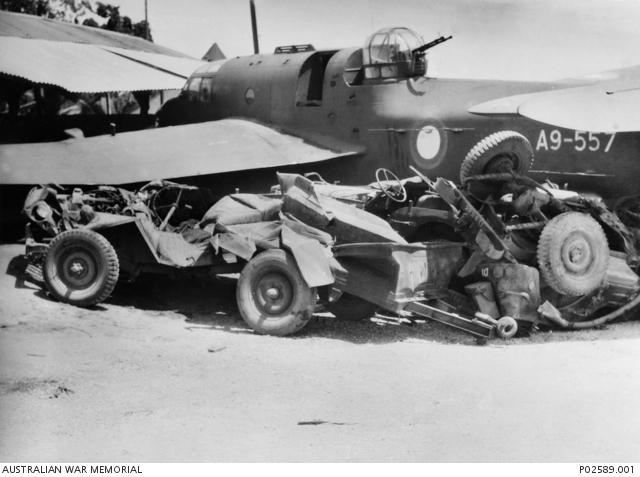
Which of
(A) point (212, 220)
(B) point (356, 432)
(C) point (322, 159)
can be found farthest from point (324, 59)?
(B) point (356, 432)

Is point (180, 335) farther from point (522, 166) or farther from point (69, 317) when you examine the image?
point (522, 166)

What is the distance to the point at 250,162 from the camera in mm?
11727

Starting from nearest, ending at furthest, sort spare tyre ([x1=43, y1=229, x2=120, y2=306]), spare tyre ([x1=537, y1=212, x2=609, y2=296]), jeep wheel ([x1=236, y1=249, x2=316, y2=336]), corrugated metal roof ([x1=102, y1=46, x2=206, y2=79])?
jeep wheel ([x1=236, y1=249, x2=316, y2=336])
spare tyre ([x1=537, y1=212, x2=609, y2=296])
spare tyre ([x1=43, y1=229, x2=120, y2=306])
corrugated metal roof ([x1=102, y1=46, x2=206, y2=79])

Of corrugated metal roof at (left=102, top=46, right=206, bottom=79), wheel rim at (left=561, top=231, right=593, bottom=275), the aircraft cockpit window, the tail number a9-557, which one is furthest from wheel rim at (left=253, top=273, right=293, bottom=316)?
corrugated metal roof at (left=102, top=46, right=206, bottom=79)

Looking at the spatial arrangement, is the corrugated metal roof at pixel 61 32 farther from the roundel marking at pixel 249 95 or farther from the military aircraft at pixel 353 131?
the military aircraft at pixel 353 131

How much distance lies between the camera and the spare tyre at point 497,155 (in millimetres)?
8430

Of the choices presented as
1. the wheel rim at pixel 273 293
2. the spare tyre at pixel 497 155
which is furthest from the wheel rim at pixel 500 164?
the wheel rim at pixel 273 293

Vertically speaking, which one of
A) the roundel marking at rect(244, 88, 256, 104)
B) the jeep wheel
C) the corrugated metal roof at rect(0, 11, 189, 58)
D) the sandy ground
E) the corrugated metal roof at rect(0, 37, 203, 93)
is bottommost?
the sandy ground

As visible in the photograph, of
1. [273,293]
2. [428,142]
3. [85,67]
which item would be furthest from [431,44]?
[85,67]

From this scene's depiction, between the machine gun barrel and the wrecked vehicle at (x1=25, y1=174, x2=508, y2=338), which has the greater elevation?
the machine gun barrel

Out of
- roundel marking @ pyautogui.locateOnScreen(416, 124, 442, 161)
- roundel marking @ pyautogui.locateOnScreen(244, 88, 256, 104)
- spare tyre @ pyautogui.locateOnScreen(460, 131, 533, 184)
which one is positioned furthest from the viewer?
roundel marking @ pyautogui.locateOnScreen(244, 88, 256, 104)

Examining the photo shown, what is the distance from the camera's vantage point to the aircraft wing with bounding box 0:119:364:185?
10.4 metres

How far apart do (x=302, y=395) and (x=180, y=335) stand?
2140 millimetres

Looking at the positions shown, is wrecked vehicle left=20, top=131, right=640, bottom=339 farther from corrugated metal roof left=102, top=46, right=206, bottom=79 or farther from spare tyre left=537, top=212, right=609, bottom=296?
corrugated metal roof left=102, top=46, right=206, bottom=79
